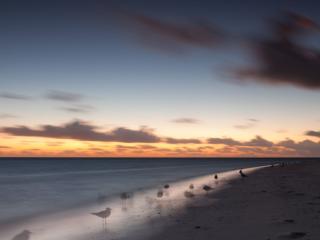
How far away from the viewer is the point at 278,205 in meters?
17.5

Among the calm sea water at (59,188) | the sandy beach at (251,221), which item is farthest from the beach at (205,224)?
the calm sea water at (59,188)

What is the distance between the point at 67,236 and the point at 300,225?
8.96 metres

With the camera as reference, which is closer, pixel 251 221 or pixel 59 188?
pixel 251 221

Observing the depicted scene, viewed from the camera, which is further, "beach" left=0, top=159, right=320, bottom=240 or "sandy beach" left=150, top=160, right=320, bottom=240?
"beach" left=0, top=159, right=320, bottom=240

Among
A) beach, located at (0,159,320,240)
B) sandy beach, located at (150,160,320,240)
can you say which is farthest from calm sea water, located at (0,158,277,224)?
sandy beach, located at (150,160,320,240)

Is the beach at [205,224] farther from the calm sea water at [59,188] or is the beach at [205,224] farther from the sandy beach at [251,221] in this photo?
the calm sea water at [59,188]

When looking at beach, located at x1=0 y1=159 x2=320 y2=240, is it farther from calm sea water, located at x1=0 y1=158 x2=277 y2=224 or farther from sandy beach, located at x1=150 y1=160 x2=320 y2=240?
calm sea water, located at x1=0 y1=158 x2=277 y2=224

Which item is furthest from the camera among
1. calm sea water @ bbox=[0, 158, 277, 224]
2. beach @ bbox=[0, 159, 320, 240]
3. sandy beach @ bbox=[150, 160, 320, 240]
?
calm sea water @ bbox=[0, 158, 277, 224]

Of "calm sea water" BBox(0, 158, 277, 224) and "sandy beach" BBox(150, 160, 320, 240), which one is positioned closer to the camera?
"sandy beach" BBox(150, 160, 320, 240)

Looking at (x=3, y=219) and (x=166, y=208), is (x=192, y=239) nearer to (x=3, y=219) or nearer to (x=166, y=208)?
(x=166, y=208)

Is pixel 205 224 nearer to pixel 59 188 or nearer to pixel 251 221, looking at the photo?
pixel 251 221

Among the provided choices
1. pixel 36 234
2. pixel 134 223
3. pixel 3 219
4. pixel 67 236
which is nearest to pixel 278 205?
pixel 134 223

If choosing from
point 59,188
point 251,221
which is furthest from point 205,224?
point 59,188

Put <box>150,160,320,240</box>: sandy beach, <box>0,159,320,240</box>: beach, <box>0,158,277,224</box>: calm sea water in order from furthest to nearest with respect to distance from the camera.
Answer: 1. <box>0,158,277,224</box>: calm sea water
2. <box>0,159,320,240</box>: beach
3. <box>150,160,320,240</box>: sandy beach
